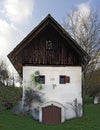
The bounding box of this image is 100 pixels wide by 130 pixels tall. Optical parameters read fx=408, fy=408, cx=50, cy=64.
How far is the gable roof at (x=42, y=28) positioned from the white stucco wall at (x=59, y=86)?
1.37 metres

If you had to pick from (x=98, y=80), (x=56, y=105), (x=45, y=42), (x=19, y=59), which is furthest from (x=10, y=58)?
(x=98, y=80)

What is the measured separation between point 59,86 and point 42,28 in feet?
15.7

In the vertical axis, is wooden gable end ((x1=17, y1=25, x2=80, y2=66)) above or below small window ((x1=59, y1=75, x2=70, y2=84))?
above

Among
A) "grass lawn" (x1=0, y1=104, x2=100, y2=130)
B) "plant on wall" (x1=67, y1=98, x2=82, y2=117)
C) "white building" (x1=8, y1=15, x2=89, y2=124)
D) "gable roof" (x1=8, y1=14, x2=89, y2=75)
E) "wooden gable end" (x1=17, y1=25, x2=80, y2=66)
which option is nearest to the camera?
"grass lawn" (x1=0, y1=104, x2=100, y2=130)

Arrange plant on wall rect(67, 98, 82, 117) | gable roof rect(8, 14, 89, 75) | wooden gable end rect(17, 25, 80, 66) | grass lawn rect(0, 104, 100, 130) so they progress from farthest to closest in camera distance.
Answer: wooden gable end rect(17, 25, 80, 66), plant on wall rect(67, 98, 82, 117), gable roof rect(8, 14, 89, 75), grass lawn rect(0, 104, 100, 130)

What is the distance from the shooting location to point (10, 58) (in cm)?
3166

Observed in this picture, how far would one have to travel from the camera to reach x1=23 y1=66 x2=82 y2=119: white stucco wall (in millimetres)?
32188

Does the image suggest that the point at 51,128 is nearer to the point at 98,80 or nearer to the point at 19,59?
the point at 19,59

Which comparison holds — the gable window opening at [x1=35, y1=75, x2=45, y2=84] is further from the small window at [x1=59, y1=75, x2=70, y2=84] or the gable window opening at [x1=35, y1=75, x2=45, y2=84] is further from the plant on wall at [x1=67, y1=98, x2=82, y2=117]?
the plant on wall at [x1=67, y1=98, x2=82, y2=117]

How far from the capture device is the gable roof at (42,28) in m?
31.8

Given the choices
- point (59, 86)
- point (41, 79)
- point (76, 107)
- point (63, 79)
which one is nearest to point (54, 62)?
point (63, 79)

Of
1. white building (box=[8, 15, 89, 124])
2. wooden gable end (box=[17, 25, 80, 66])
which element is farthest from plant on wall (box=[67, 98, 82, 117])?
wooden gable end (box=[17, 25, 80, 66])

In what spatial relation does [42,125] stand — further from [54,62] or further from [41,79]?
[54,62]

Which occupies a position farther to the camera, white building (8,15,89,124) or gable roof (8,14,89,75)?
white building (8,15,89,124)
